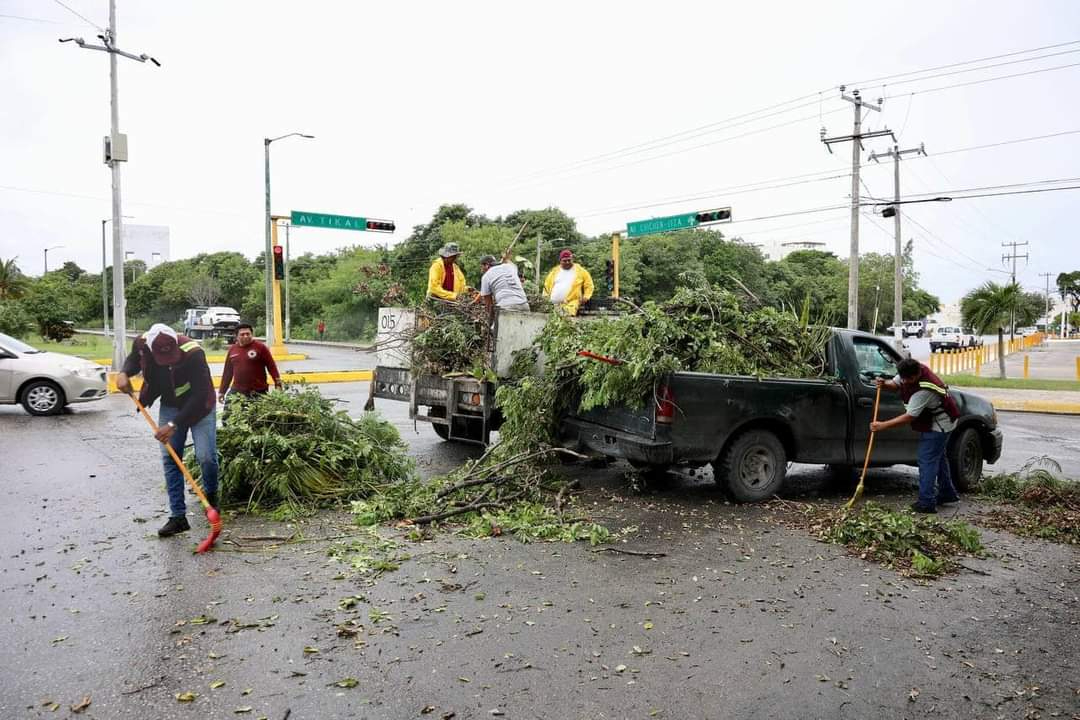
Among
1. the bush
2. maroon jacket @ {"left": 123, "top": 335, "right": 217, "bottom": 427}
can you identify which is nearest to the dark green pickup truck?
maroon jacket @ {"left": 123, "top": 335, "right": 217, "bottom": 427}

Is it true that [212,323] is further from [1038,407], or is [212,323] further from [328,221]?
[1038,407]

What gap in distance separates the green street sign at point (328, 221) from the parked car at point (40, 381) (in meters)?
9.76

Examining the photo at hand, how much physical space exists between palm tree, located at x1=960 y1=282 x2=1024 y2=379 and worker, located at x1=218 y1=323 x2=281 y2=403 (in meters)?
25.2

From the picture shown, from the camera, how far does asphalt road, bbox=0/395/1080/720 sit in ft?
11.8

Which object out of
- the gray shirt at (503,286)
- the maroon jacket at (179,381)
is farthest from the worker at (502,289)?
the maroon jacket at (179,381)

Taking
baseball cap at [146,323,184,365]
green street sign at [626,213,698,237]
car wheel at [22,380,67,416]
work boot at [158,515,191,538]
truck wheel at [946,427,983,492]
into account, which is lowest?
work boot at [158,515,191,538]

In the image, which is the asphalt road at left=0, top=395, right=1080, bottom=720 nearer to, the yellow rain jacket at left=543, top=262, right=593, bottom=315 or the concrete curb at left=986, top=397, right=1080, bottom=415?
the yellow rain jacket at left=543, top=262, right=593, bottom=315

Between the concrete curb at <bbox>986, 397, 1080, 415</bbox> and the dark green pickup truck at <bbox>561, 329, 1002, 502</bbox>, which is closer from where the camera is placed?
the dark green pickup truck at <bbox>561, 329, 1002, 502</bbox>

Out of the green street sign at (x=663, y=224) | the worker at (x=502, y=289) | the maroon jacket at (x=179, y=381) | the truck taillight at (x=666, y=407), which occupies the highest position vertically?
the green street sign at (x=663, y=224)

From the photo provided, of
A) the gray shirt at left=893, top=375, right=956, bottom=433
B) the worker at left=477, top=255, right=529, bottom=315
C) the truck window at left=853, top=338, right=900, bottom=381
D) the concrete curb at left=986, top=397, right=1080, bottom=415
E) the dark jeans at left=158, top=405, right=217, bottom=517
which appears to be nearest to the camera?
the dark jeans at left=158, top=405, right=217, bottom=517

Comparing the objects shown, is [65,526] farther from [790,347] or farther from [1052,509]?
[1052,509]

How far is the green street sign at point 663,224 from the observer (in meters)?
22.0

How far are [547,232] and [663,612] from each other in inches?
1604

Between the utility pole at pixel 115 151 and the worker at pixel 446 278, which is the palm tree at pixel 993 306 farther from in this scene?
the utility pole at pixel 115 151
